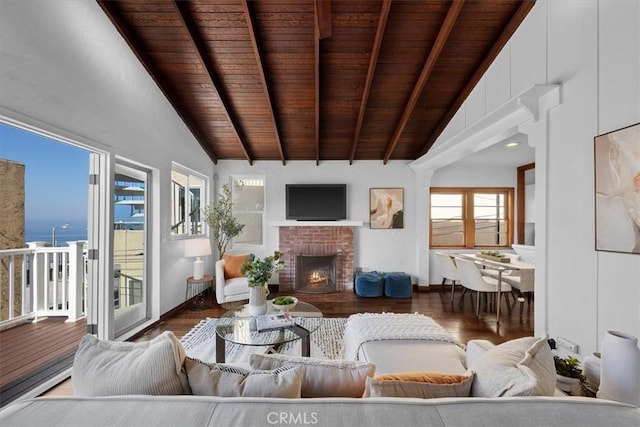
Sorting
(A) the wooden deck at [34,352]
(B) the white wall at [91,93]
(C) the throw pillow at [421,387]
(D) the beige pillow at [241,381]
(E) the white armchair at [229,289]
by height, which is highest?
(B) the white wall at [91,93]

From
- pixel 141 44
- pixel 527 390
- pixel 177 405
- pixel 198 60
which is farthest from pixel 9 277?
pixel 527 390

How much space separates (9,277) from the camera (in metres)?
3.22

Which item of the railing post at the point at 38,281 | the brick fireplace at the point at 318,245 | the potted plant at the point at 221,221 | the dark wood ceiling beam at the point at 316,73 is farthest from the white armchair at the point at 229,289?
the dark wood ceiling beam at the point at 316,73

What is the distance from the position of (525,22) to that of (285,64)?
8.28ft

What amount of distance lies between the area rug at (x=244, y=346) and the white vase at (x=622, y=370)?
2064 millimetres

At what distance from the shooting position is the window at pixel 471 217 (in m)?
5.51

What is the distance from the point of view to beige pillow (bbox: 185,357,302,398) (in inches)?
36.1

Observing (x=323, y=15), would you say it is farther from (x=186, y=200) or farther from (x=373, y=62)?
(x=186, y=200)

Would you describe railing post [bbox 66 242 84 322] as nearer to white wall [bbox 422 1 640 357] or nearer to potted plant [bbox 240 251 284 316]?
potted plant [bbox 240 251 284 316]

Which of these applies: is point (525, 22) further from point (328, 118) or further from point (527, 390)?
point (527, 390)

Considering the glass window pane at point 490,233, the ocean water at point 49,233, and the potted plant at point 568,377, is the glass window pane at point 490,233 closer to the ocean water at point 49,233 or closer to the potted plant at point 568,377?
the potted plant at point 568,377

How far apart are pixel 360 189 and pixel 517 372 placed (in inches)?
184

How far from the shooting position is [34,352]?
2678 mm
